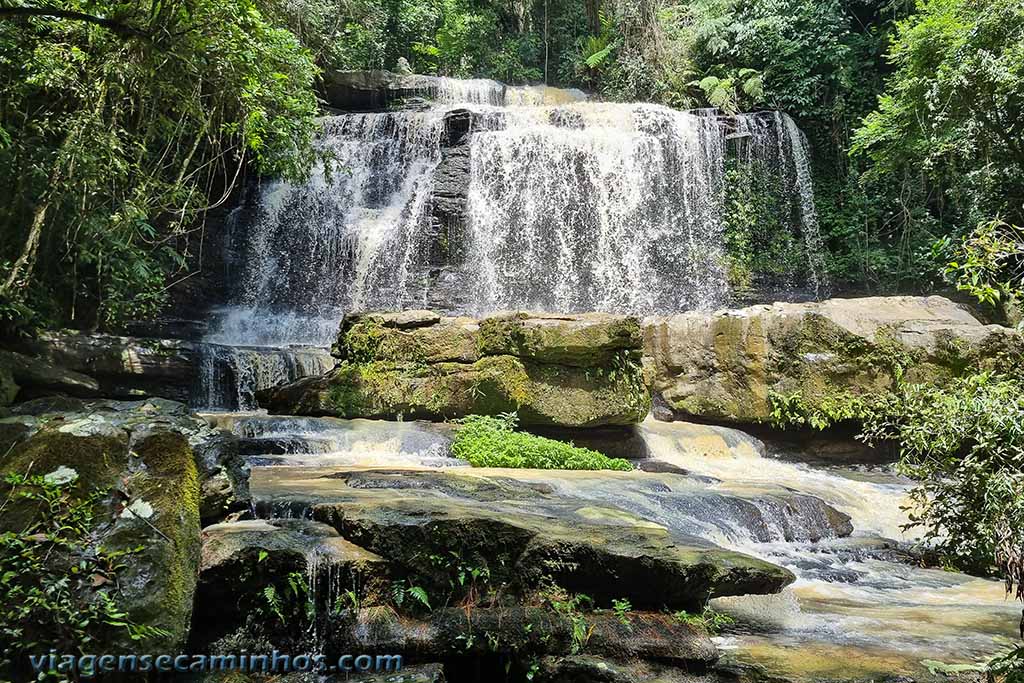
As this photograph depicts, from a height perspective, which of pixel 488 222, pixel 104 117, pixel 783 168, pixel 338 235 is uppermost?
pixel 783 168

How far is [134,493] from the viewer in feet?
12.0

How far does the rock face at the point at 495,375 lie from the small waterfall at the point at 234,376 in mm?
1369

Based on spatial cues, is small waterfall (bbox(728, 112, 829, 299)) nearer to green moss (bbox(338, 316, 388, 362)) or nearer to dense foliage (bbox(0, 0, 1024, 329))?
dense foliage (bbox(0, 0, 1024, 329))

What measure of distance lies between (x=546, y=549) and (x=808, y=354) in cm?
841

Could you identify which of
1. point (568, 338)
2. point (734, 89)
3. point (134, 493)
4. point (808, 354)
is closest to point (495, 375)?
point (568, 338)

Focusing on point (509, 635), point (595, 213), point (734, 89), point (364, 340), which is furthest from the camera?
point (734, 89)

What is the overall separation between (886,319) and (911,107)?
5.91m

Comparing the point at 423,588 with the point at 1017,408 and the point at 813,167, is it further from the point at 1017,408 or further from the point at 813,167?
the point at 813,167

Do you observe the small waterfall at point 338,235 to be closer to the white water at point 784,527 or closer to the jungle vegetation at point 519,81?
the jungle vegetation at point 519,81

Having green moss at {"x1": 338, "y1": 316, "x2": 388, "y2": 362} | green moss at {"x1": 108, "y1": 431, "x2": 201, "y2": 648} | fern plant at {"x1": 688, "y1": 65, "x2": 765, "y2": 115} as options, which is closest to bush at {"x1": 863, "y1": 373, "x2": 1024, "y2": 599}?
green moss at {"x1": 108, "y1": 431, "x2": 201, "y2": 648}

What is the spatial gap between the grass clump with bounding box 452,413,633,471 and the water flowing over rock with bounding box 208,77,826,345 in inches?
243

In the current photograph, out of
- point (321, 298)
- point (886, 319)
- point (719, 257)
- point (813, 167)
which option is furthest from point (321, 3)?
point (886, 319)

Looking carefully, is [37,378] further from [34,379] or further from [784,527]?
[784,527]

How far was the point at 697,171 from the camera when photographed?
1788 centimetres
